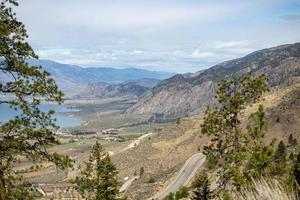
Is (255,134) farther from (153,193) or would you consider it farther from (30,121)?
(153,193)

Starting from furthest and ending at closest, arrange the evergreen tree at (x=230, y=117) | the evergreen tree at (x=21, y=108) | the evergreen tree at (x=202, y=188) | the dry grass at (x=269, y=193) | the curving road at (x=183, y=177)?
1. the curving road at (x=183, y=177)
2. the evergreen tree at (x=202, y=188)
3. the evergreen tree at (x=230, y=117)
4. the evergreen tree at (x=21, y=108)
5. the dry grass at (x=269, y=193)

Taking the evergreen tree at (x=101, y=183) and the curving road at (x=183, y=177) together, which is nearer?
the evergreen tree at (x=101, y=183)

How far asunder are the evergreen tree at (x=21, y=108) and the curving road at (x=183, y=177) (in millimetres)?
68768

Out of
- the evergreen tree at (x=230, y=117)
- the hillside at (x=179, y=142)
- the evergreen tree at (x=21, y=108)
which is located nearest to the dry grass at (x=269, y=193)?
the evergreen tree at (x=21, y=108)

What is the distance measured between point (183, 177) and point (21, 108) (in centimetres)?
8782

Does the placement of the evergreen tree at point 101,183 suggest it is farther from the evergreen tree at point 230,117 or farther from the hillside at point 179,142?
the hillside at point 179,142

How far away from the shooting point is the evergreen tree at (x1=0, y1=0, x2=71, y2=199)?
14781 millimetres

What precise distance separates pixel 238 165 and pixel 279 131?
371 ft

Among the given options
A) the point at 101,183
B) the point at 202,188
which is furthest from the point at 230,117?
the point at 101,183

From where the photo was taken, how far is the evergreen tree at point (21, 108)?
14781mm

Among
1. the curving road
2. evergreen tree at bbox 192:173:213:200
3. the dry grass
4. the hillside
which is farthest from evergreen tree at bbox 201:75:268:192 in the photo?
the hillside

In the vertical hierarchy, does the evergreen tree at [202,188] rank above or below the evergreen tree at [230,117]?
below

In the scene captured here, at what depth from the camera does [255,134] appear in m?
24.5

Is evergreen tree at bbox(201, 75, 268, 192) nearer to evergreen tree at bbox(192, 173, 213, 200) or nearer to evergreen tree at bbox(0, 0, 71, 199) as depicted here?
evergreen tree at bbox(192, 173, 213, 200)
